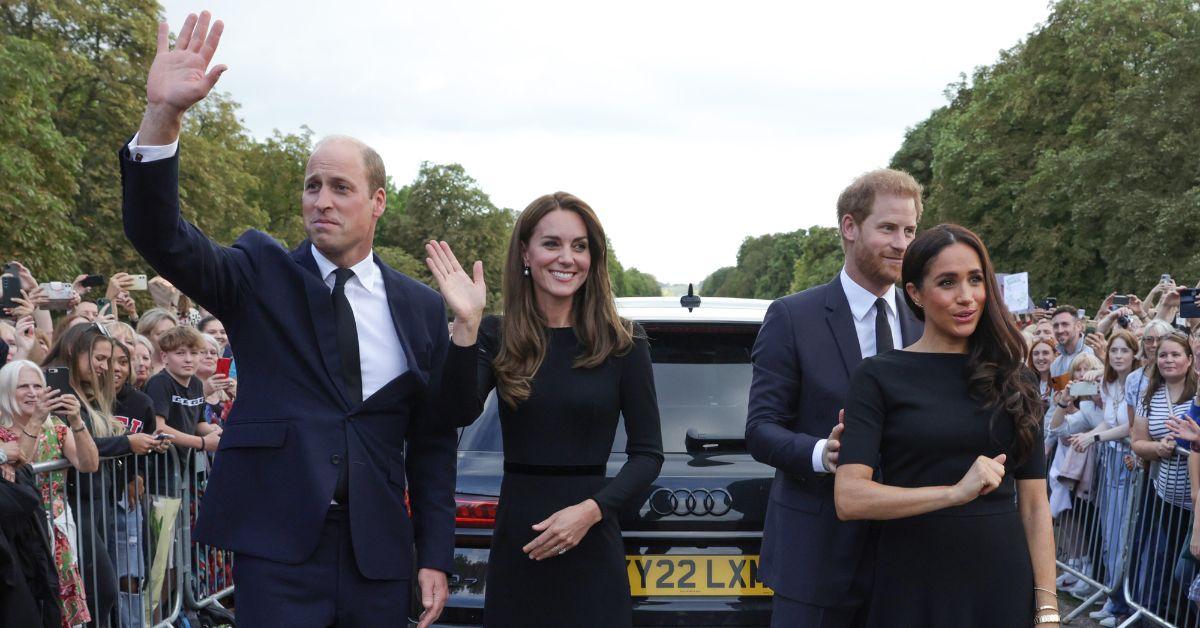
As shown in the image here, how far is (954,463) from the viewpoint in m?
3.41

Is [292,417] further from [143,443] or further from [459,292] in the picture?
[143,443]

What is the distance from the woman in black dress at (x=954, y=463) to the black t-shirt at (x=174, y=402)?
19.3ft

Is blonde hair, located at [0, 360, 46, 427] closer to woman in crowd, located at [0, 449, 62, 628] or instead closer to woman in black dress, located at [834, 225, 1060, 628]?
woman in crowd, located at [0, 449, 62, 628]

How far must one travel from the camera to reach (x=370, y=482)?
139 inches

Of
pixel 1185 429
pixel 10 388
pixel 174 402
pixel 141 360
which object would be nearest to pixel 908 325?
pixel 1185 429

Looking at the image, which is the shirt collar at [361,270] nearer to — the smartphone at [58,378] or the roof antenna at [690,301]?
the roof antenna at [690,301]

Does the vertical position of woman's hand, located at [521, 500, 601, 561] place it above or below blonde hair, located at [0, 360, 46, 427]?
below

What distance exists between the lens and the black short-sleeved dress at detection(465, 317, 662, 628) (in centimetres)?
407

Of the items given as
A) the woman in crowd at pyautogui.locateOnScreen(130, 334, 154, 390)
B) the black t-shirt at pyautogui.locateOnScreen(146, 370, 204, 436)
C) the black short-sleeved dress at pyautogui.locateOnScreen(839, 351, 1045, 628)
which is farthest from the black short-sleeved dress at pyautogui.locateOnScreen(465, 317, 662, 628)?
the woman in crowd at pyautogui.locateOnScreen(130, 334, 154, 390)

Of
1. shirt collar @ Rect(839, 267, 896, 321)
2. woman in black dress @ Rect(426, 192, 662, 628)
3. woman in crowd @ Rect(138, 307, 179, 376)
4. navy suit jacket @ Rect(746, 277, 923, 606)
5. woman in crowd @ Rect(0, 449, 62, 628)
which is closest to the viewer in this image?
navy suit jacket @ Rect(746, 277, 923, 606)

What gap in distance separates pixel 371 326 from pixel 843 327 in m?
1.52

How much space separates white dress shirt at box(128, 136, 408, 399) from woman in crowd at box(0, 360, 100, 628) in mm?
3231

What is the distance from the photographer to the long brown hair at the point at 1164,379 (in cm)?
859

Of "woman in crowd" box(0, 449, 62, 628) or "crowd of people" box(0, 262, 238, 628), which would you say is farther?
"crowd of people" box(0, 262, 238, 628)
